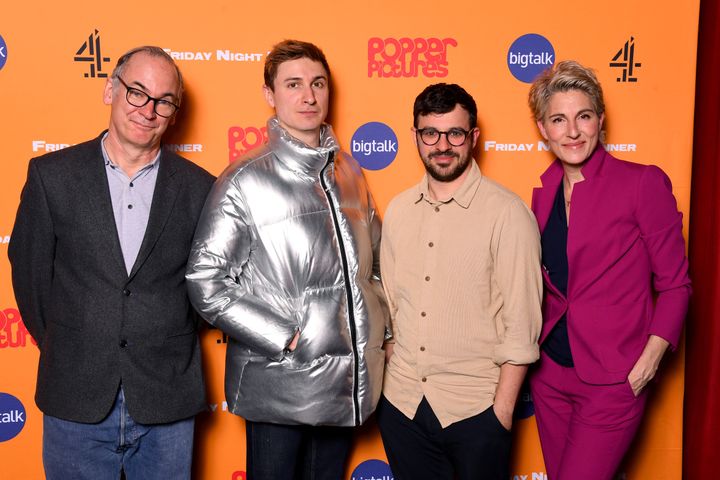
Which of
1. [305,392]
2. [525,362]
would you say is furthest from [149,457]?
[525,362]

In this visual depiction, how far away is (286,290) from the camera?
1976 millimetres

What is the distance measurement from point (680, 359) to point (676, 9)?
1324mm

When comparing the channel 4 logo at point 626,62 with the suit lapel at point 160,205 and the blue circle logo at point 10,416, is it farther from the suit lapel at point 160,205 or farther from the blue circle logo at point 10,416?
the blue circle logo at point 10,416

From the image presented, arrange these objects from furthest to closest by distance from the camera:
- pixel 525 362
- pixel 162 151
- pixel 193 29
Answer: pixel 193 29 → pixel 162 151 → pixel 525 362

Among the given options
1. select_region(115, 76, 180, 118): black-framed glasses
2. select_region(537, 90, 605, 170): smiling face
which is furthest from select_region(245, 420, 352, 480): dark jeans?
select_region(537, 90, 605, 170): smiling face

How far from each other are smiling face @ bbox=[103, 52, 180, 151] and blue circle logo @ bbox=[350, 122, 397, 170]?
0.73 metres

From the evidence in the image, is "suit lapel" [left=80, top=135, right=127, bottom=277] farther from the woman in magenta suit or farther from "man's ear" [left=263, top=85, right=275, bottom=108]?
the woman in magenta suit

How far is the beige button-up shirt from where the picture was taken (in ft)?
6.35

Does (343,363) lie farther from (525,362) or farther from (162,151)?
(162,151)

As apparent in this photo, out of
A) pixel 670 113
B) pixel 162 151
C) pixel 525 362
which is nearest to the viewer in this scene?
pixel 525 362

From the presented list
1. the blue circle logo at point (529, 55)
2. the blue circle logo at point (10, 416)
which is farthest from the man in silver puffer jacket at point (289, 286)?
the blue circle logo at point (10, 416)

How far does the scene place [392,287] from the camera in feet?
7.04

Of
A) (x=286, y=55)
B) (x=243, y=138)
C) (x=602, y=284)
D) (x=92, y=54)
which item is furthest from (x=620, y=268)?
(x=92, y=54)

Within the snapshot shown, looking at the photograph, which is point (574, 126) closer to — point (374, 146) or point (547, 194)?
point (547, 194)
